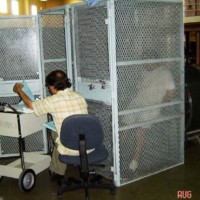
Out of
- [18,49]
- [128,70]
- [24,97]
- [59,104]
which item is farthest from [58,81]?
[18,49]

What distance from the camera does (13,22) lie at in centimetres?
444

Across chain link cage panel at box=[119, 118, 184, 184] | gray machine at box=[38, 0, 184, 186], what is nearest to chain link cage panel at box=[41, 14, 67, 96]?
gray machine at box=[38, 0, 184, 186]

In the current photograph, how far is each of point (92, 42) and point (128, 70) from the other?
0.52 meters

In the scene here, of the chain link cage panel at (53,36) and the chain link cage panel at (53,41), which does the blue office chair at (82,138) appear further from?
the chain link cage panel at (53,36)

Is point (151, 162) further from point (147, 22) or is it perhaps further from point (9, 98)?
point (9, 98)

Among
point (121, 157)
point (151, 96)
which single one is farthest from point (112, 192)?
point (151, 96)

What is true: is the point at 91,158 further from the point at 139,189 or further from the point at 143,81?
the point at 143,81

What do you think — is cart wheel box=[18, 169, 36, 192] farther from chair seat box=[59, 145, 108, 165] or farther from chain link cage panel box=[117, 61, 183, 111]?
chain link cage panel box=[117, 61, 183, 111]

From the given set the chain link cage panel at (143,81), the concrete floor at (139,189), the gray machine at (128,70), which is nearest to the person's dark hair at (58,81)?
the gray machine at (128,70)

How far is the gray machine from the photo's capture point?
134 inches

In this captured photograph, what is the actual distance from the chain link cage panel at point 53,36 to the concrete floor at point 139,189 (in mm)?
1689

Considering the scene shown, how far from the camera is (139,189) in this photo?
3490 mm

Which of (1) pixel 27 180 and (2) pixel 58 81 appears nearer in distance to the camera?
(2) pixel 58 81

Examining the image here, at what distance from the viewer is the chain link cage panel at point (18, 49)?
443cm
